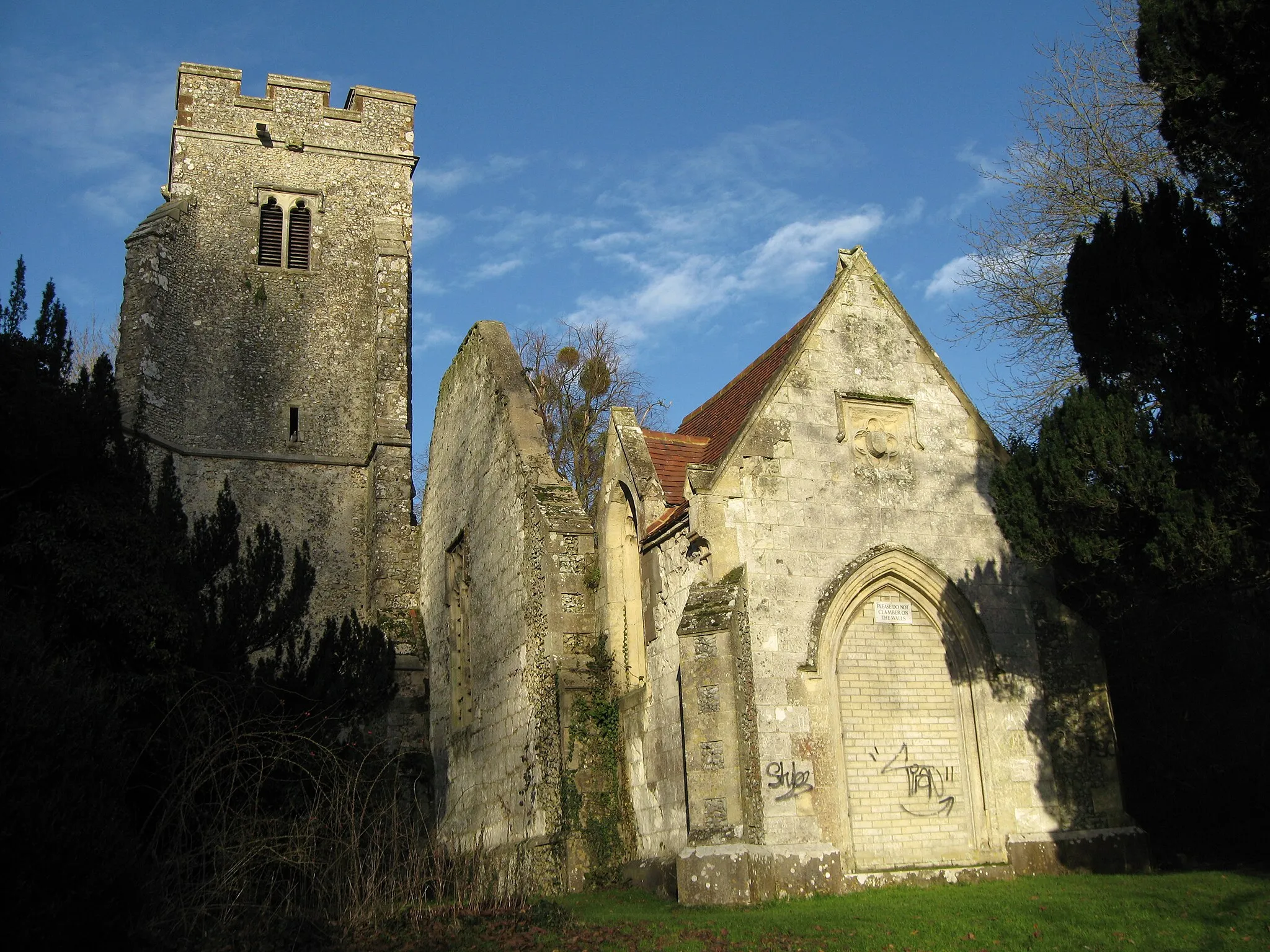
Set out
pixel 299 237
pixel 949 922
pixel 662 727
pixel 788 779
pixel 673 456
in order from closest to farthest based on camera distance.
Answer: pixel 949 922, pixel 788 779, pixel 662 727, pixel 673 456, pixel 299 237

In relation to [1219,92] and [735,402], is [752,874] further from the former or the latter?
[1219,92]

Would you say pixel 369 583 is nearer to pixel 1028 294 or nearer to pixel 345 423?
pixel 345 423

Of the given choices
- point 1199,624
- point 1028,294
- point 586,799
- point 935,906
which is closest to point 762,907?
point 935,906

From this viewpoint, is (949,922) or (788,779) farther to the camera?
(788,779)

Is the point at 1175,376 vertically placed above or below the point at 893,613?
above

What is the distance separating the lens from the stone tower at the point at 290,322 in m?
22.7

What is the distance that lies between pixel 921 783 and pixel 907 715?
704mm

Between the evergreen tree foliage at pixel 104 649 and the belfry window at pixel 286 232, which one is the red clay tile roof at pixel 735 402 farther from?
the belfry window at pixel 286 232

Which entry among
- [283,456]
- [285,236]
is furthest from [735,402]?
[285,236]

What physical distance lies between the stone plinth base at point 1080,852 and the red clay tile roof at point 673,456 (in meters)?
5.08

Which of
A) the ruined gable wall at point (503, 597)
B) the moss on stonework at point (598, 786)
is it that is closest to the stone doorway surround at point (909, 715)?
the moss on stonework at point (598, 786)

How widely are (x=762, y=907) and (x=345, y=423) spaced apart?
1679cm

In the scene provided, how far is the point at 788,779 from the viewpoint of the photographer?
10.6m

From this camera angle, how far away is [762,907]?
9812 mm
